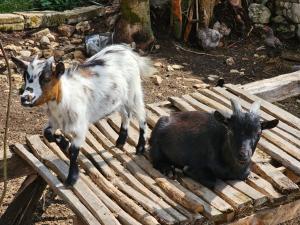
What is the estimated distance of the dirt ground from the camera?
7848mm

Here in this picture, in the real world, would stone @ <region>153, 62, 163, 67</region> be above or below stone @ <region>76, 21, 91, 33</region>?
below

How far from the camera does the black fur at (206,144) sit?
15.3 ft

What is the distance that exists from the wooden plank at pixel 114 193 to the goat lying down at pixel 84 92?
0.22 m

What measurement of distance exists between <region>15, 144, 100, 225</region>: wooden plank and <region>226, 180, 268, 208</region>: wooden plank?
3.93 feet

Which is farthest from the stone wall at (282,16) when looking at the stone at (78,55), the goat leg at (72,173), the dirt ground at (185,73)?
the goat leg at (72,173)

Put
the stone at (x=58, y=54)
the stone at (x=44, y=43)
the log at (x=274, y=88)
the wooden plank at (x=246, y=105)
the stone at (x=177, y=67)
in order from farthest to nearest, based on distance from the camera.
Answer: the stone at (x=44, y=43) < the stone at (x=177, y=67) < the stone at (x=58, y=54) < the log at (x=274, y=88) < the wooden plank at (x=246, y=105)

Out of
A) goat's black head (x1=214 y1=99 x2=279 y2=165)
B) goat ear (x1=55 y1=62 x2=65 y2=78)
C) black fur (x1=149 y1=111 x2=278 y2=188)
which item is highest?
goat ear (x1=55 y1=62 x2=65 y2=78)

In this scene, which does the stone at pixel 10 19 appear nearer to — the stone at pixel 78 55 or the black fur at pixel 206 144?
the stone at pixel 78 55

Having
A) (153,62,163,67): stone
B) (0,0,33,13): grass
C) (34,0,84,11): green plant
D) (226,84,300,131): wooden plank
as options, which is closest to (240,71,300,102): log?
(226,84,300,131): wooden plank

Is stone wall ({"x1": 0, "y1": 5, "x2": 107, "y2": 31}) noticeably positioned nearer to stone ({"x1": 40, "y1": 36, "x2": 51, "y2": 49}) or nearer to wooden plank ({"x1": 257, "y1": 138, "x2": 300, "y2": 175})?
stone ({"x1": 40, "y1": 36, "x2": 51, "y2": 49})

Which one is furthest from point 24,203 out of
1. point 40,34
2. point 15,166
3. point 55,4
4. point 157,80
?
point 55,4

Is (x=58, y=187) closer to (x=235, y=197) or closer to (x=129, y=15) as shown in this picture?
(x=235, y=197)

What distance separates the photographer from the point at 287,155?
5484 mm

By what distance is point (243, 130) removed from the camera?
183 inches
